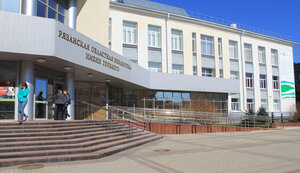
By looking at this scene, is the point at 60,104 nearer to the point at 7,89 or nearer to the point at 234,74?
the point at 7,89

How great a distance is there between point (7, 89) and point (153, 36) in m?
18.5

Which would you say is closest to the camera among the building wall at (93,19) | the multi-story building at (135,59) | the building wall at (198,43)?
the multi-story building at (135,59)

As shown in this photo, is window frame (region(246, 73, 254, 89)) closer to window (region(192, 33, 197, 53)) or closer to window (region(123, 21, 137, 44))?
window (region(192, 33, 197, 53))

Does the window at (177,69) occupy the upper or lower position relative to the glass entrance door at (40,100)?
upper

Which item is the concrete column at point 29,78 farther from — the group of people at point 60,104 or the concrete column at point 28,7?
the concrete column at point 28,7

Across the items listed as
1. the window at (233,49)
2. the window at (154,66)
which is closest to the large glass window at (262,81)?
the window at (233,49)

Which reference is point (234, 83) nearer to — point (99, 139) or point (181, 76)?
point (181, 76)

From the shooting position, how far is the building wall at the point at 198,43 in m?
26.5

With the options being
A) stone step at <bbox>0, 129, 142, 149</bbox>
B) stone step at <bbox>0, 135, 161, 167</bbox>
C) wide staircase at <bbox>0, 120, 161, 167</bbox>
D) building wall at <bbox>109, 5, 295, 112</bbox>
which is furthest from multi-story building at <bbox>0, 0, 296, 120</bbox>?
stone step at <bbox>0, 135, 161, 167</bbox>

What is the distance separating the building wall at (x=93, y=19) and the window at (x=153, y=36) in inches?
341

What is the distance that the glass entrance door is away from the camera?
13.2m

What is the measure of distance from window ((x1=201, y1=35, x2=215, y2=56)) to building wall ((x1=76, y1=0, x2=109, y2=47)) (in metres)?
15.0

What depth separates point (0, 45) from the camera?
10289mm

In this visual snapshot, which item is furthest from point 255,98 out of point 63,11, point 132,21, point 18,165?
point 18,165
